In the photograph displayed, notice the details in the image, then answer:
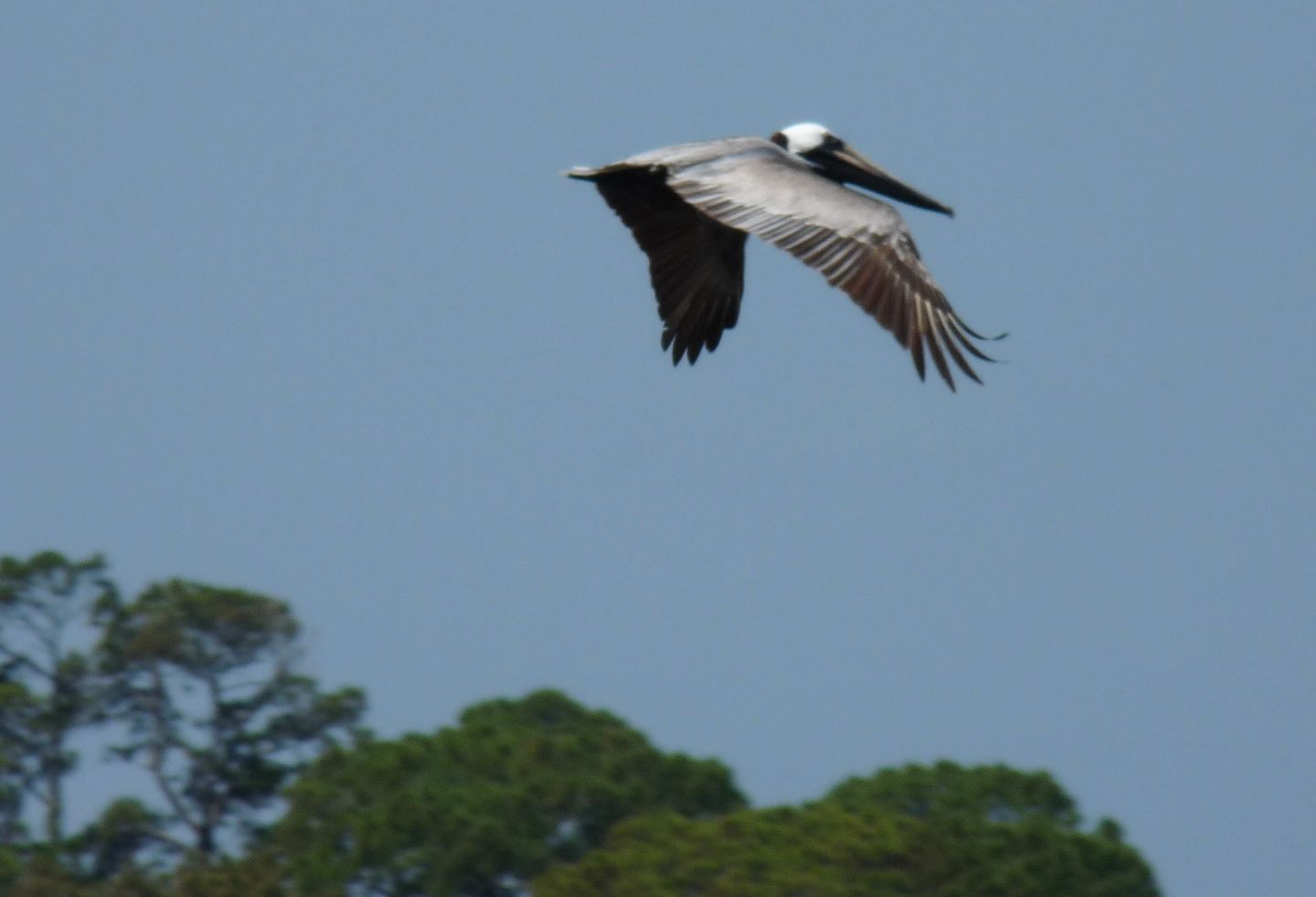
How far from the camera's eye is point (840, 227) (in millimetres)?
11539

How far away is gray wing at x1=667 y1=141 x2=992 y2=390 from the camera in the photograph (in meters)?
11.2

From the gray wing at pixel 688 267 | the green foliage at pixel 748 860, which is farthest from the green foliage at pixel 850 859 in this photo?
the gray wing at pixel 688 267

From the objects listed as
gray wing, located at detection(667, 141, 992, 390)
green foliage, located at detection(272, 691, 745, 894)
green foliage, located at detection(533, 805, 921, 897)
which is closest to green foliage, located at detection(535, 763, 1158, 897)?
green foliage, located at detection(533, 805, 921, 897)

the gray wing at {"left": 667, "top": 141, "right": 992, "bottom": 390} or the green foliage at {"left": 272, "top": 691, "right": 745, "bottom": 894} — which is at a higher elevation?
the green foliage at {"left": 272, "top": 691, "right": 745, "bottom": 894}

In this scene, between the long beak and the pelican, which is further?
the long beak

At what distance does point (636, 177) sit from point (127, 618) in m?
28.5

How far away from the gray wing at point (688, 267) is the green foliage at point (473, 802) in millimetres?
16687

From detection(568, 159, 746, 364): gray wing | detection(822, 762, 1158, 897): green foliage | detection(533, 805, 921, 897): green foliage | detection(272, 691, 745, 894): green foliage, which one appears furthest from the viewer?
detection(272, 691, 745, 894): green foliage

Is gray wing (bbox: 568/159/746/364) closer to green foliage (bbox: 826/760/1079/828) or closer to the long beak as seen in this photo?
the long beak

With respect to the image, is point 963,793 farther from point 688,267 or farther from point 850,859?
point 688,267

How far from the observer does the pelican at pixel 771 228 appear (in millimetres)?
11273

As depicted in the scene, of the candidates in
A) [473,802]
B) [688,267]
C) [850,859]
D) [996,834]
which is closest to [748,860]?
[850,859]

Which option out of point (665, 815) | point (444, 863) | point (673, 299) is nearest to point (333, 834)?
point (444, 863)

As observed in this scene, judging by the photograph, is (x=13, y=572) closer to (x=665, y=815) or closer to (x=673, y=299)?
(x=665, y=815)
